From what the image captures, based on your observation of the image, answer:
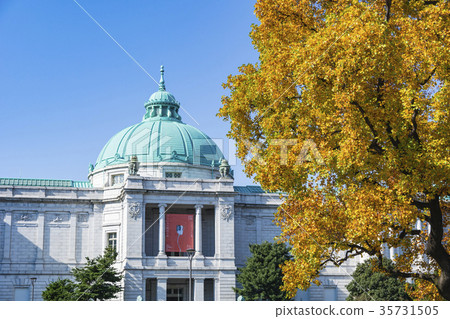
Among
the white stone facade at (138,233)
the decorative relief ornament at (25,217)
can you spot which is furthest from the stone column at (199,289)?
the decorative relief ornament at (25,217)

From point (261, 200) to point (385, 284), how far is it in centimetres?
1658

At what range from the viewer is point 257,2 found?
21344mm

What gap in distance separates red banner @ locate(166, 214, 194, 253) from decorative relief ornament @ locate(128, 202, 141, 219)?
298 centimetres

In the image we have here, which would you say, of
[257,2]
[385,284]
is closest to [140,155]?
[385,284]

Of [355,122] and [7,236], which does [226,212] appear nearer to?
[7,236]

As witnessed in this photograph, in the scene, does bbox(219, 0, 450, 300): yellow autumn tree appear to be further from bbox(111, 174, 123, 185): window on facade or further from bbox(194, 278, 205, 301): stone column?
bbox(111, 174, 123, 185): window on facade

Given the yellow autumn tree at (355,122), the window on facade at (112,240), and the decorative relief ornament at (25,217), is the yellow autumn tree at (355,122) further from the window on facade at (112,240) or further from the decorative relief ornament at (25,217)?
the decorative relief ornament at (25,217)

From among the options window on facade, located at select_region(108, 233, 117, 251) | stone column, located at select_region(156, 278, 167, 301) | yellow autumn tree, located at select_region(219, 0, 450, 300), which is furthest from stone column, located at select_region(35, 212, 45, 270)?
yellow autumn tree, located at select_region(219, 0, 450, 300)

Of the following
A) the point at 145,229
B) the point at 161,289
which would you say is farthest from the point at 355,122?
the point at 145,229

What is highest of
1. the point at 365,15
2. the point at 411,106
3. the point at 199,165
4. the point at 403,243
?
the point at 199,165

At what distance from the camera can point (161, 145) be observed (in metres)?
73.7

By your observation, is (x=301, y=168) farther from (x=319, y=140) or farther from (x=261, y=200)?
(x=261, y=200)

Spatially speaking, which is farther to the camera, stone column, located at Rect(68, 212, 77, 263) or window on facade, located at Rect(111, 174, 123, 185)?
window on facade, located at Rect(111, 174, 123, 185)

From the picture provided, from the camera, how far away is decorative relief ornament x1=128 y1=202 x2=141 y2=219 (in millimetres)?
62737
